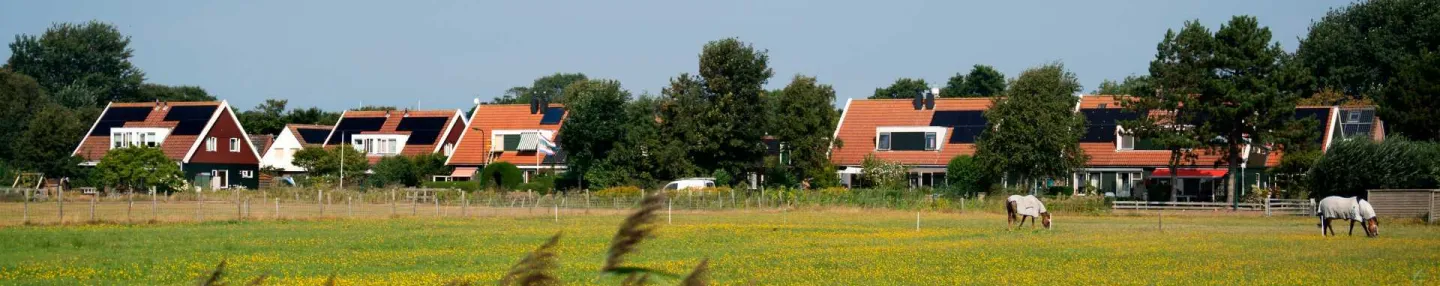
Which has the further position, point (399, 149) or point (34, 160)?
point (399, 149)

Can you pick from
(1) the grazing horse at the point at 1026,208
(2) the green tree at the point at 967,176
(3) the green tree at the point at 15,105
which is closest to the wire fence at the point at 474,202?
(2) the green tree at the point at 967,176

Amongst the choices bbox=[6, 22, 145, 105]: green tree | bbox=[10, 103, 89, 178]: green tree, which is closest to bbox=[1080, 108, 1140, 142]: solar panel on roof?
bbox=[10, 103, 89, 178]: green tree

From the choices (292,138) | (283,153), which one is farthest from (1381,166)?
(283,153)

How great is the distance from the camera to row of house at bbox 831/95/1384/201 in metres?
68.5

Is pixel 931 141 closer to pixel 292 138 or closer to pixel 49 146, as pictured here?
pixel 292 138

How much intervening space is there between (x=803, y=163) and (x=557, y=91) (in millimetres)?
109015

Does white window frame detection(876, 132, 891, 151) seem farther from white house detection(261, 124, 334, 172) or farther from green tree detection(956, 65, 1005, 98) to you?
green tree detection(956, 65, 1005, 98)

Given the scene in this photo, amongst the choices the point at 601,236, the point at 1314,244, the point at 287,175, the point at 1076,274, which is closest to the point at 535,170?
the point at 287,175

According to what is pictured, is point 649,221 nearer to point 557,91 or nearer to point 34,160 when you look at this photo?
point 34,160

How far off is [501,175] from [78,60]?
62088mm

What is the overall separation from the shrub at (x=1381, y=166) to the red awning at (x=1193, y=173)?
36.6 ft

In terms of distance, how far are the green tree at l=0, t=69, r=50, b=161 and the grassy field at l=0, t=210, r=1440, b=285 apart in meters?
50.6

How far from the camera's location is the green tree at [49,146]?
78875 mm

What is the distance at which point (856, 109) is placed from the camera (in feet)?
261
